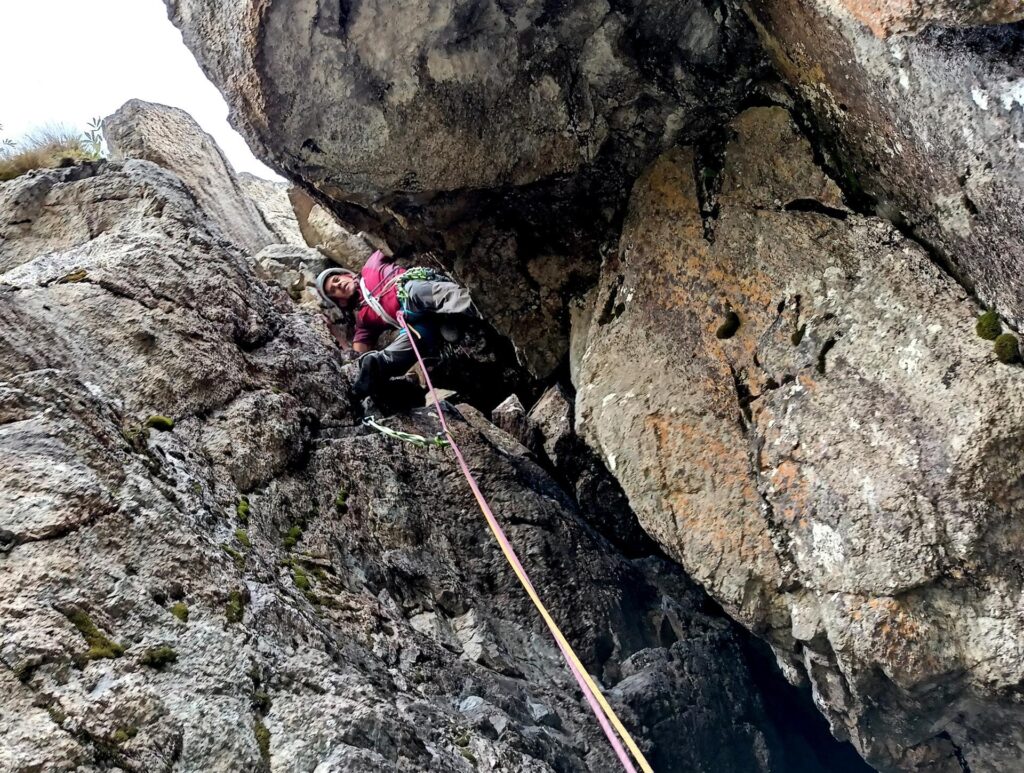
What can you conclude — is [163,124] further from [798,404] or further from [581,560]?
[798,404]

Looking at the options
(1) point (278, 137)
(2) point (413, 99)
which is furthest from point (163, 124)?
(2) point (413, 99)

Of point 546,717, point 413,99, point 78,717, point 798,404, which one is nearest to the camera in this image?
point 78,717

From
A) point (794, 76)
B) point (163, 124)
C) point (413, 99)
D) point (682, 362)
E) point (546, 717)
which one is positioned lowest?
point (546, 717)

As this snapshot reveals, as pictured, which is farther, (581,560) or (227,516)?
(581,560)

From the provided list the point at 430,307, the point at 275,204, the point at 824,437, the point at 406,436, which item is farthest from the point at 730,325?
the point at 275,204

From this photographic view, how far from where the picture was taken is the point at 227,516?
5191 millimetres

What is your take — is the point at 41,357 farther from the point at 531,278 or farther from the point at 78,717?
the point at 531,278

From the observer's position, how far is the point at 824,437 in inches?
241

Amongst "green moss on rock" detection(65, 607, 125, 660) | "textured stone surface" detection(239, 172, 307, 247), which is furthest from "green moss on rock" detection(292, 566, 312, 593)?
"textured stone surface" detection(239, 172, 307, 247)

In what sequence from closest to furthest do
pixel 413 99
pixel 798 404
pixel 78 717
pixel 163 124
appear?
pixel 78 717 → pixel 798 404 → pixel 413 99 → pixel 163 124

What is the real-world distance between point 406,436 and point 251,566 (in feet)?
11.0

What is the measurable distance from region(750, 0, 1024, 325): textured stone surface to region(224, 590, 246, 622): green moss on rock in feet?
16.4

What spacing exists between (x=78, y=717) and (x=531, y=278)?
6.99 metres

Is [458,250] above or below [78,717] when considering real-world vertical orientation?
above
